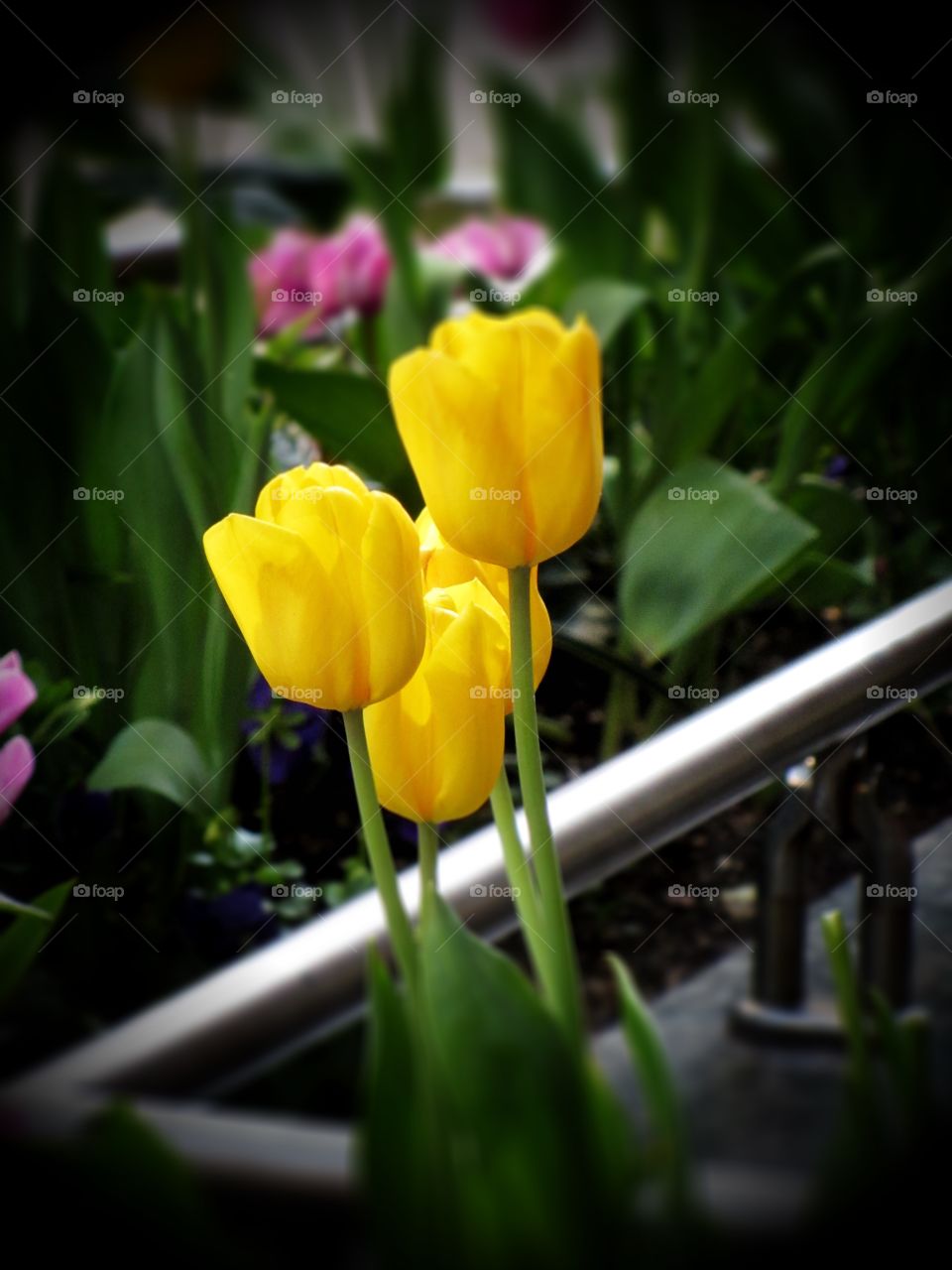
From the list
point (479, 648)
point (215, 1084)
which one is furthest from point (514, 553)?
point (215, 1084)

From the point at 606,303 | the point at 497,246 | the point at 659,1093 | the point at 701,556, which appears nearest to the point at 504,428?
the point at 659,1093

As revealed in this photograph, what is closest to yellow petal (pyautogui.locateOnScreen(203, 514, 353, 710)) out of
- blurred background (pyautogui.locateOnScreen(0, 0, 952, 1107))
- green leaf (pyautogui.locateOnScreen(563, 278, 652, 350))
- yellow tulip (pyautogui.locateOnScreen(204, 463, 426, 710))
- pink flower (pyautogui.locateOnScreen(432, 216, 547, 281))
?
yellow tulip (pyautogui.locateOnScreen(204, 463, 426, 710))

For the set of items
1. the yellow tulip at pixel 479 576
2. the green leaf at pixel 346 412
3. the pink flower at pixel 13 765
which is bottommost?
the pink flower at pixel 13 765

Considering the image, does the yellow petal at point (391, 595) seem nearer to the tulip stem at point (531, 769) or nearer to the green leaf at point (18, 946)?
the tulip stem at point (531, 769)

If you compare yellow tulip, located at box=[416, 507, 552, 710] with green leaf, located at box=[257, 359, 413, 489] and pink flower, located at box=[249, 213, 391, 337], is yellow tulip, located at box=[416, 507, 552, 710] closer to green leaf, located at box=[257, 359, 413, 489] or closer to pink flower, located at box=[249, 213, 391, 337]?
green leaf, located at box=[257, 359, 413, 489]

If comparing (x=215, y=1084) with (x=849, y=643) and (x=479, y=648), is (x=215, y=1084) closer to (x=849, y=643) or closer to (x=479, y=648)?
(x=479, y=648)

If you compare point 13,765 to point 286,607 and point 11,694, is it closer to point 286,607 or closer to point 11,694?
point 11,694

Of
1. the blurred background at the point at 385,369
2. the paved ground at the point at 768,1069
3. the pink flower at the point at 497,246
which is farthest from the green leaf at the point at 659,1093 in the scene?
the pink flower at the point at 497,246
